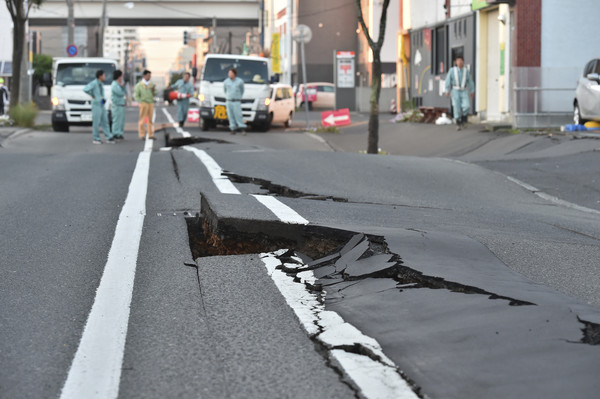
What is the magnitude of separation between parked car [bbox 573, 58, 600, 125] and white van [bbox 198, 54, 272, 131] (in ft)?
38.4

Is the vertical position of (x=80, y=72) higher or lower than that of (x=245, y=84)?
higher

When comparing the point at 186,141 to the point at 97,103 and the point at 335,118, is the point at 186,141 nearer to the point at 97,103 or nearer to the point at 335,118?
the point at 97,103

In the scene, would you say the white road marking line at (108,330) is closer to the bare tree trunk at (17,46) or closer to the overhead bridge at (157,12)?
the bare tree trunk at (17,46)

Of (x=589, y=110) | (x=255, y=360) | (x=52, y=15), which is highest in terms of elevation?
(x=52, y=15)

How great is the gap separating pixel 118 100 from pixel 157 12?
53.4 meters

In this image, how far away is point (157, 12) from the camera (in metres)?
77.1

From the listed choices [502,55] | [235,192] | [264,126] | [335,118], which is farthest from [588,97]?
[335,118]

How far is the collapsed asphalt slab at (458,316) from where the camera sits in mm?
3871

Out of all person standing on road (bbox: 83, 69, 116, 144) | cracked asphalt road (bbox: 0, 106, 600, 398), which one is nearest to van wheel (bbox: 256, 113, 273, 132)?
person standing on road (bbox: 83, 69, 116, 144)

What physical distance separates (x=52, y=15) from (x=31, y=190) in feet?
229

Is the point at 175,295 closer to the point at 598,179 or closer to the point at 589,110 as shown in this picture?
the point at 598,179

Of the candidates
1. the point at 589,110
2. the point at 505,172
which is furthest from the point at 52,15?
the point at 505,172

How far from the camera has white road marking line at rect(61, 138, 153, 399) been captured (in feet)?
13.1

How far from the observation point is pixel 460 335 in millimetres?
4531
